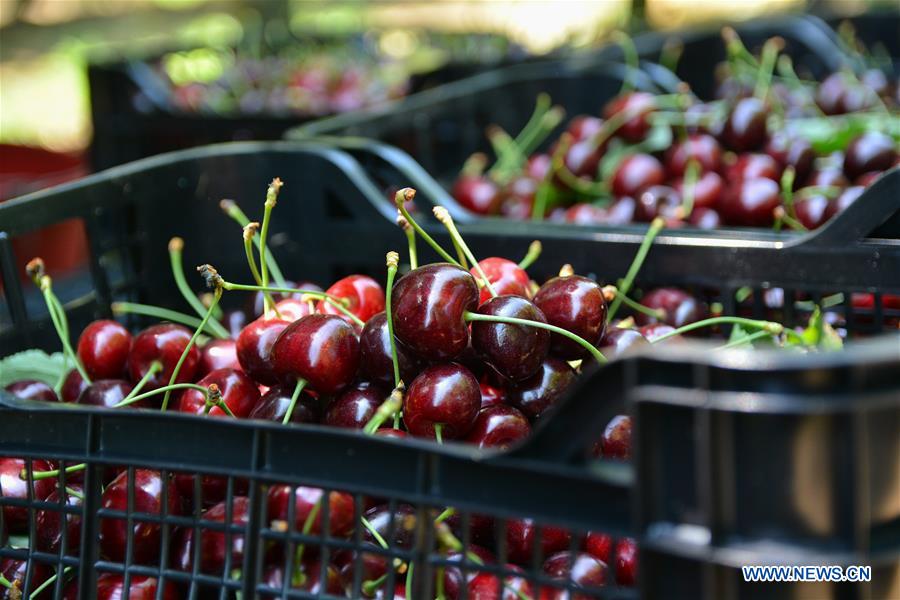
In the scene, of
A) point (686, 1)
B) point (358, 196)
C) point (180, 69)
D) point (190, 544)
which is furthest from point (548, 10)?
point (190, 544)

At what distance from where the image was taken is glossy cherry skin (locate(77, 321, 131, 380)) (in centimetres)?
128

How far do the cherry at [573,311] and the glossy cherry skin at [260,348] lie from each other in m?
0.28

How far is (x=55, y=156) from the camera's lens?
133 inches

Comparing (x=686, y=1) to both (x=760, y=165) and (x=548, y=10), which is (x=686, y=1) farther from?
(x=760, y=165)

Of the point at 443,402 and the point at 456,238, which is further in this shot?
the point at 456,238

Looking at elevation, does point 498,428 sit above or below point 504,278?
below

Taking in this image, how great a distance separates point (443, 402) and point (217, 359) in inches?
14.3

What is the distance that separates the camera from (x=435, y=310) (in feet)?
3.34

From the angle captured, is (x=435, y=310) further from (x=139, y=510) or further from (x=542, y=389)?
(x=139, y=510)

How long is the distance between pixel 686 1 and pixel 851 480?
20.6 feet

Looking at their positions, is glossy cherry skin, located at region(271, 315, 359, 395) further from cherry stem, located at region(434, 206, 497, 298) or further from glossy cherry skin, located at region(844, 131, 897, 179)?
glossy cherry skin, located at region(844, 131, 897, 179)

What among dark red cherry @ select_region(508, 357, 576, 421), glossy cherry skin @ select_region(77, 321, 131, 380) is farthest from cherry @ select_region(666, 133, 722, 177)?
glossy cherry skin @ select_region(77, 321, 131, 380)

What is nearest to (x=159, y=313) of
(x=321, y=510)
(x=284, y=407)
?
(x=284, y=407)

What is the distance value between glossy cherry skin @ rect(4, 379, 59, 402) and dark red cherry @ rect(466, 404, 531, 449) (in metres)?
0.51
